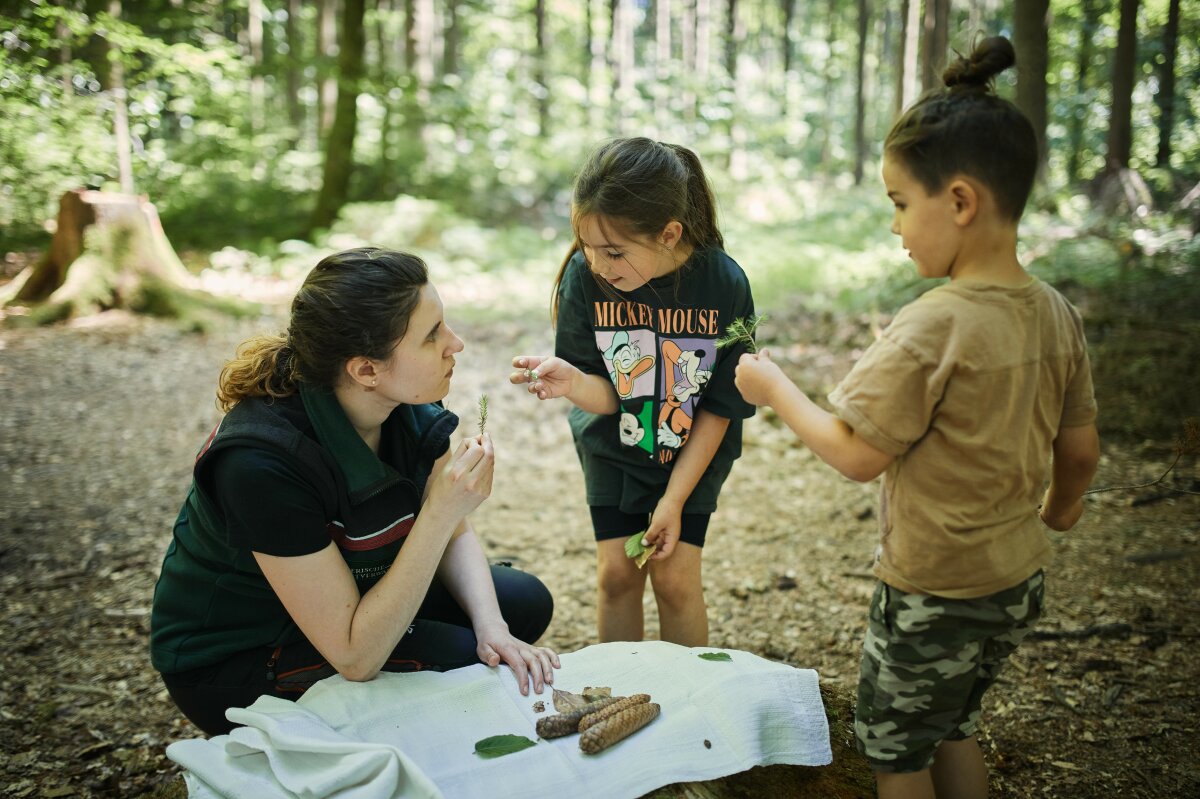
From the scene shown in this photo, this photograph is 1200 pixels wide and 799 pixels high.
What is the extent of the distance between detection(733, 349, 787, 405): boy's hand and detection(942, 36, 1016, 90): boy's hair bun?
2.09ft

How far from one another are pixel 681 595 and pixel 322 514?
3.82ft

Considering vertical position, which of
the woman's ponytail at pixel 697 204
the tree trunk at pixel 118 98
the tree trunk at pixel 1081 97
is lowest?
the woman's ponytail at pixel 697 204

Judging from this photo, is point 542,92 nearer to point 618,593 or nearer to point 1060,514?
point 618,593

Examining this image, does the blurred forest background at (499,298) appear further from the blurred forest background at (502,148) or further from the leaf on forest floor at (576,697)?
the leaf on forest floor at (576,697)

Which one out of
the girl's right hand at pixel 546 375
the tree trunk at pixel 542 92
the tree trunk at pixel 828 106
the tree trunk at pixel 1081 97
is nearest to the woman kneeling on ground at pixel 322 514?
the girl's right hand at pixel 546 375

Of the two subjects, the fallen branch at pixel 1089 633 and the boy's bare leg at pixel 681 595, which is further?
the fallen branch at pixel 1089 633

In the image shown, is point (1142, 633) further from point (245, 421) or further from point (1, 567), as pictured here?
point (1, 567)

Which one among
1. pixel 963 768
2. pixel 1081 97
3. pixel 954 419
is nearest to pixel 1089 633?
pixel 963 768

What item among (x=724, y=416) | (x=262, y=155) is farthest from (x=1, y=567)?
(x=262, y=155)

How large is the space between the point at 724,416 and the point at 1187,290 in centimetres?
480

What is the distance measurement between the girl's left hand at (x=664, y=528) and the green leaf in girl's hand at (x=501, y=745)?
73cm

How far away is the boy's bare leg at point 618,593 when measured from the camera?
2568 mm

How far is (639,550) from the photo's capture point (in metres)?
2.47

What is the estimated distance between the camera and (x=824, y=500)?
183 inches
